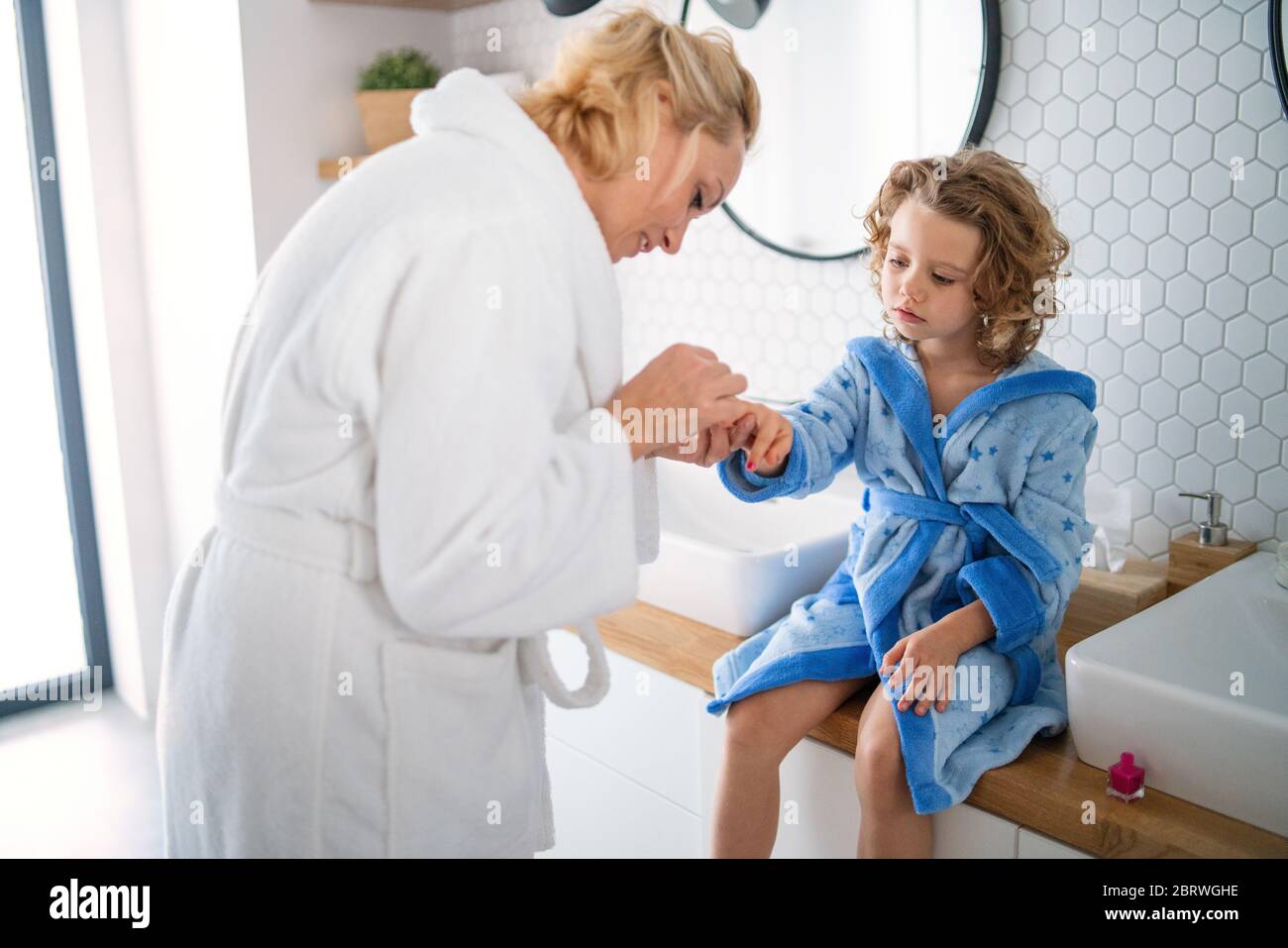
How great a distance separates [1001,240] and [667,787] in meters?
0.87

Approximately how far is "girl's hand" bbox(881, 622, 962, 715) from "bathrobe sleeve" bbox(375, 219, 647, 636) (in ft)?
1.71

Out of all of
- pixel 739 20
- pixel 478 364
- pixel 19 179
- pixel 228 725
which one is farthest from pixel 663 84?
pixel 19 179

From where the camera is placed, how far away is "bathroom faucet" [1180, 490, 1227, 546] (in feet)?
4.99

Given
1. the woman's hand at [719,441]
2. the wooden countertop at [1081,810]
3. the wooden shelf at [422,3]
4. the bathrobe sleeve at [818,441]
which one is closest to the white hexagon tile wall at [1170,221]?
the bathrobe sleeve at [818,441]

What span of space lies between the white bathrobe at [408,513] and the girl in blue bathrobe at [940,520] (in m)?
0.38

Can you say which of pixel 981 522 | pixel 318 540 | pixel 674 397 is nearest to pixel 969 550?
pixel 981 522

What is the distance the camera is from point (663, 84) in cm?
100

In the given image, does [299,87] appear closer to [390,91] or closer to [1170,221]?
[390,91]

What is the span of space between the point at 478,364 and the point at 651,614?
944mm

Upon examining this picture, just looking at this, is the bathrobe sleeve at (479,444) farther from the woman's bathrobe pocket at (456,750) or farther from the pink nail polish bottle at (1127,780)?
the pink nail polish bottle at (1127,780)

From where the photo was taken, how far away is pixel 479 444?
84cm

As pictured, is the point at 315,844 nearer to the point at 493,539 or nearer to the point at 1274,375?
the point at 493,539

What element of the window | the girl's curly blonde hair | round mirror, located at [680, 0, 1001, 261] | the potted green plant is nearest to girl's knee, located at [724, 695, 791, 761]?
the girl's curly blonde hair

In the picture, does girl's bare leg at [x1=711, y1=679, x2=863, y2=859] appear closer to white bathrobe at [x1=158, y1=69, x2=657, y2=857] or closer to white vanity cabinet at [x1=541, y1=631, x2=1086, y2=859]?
white vanity cabinet at [x1=541, y1=631, x2=1086, y2=859]
